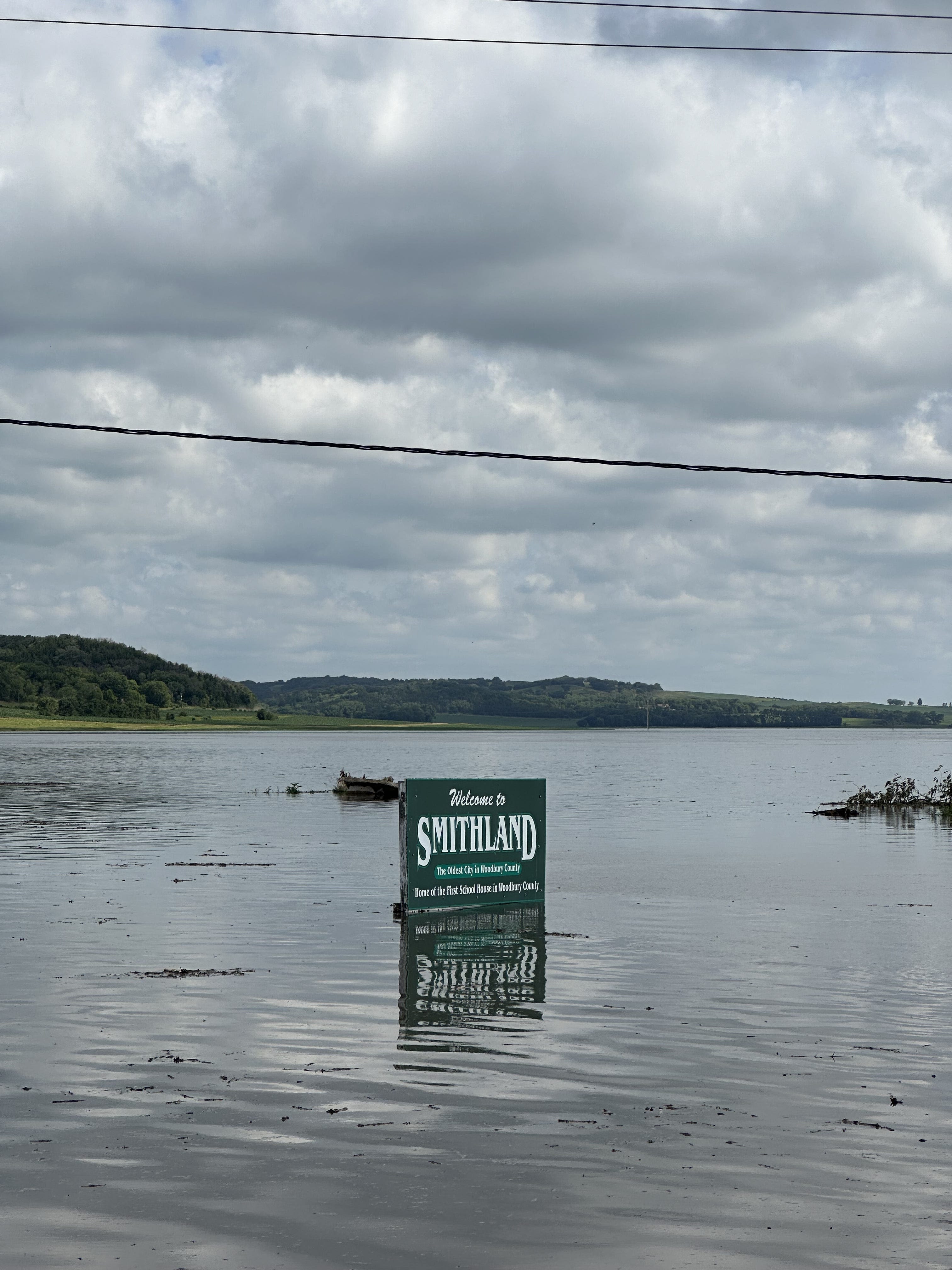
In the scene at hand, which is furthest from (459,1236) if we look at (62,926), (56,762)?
(56,762)

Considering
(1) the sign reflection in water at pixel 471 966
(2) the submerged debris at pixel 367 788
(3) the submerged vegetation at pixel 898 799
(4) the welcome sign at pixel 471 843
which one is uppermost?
(4) the welcome sign at pixel 471 843

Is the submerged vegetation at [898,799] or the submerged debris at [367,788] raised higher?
the submerged vegetation at [898,799]

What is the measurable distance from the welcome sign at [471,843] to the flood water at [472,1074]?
2.07 ft

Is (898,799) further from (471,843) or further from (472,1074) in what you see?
(472,1074)

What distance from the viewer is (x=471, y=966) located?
16.8 m

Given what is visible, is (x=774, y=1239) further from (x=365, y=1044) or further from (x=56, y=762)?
(x=56, y=762)

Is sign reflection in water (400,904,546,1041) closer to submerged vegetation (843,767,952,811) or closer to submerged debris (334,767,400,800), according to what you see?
submerged vegetation (843,767,952,811)

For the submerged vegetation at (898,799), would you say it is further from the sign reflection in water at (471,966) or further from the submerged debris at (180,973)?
the submerged debris at (180,973)

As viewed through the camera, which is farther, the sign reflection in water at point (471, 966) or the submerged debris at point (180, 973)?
the submerged debris at point (180, 973)

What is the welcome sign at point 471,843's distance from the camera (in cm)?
2086

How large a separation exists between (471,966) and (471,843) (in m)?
5.12

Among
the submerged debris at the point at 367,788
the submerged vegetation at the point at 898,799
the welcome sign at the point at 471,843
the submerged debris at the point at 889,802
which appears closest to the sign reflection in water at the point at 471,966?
the welcome sign at the point at 471,843

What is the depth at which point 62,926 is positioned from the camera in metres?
19.7

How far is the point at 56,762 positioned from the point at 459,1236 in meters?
99.9
